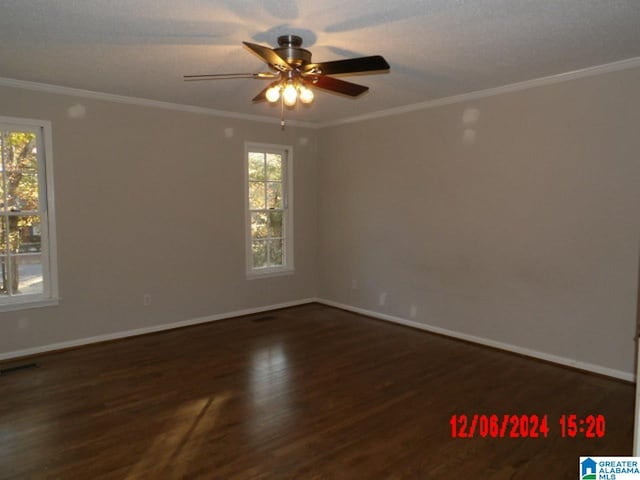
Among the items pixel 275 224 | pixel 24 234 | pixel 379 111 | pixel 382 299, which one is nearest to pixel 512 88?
pixel 379 111

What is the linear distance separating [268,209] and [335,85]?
2.99 meters

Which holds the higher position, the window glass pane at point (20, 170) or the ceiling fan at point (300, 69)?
the ceiling fan at point (300, 69)

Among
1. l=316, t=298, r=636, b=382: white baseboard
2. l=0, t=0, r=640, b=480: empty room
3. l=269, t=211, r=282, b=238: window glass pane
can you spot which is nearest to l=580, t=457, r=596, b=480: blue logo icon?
l=0, t=0, r=640, b=480: empty room

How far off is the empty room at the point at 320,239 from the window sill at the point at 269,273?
3 centimetres

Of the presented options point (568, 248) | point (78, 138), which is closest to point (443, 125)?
point (568, 248)

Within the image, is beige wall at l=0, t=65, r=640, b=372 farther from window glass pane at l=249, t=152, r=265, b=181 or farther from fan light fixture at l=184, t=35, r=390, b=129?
fan light fixture at l=184, t=35, r=390, b=129

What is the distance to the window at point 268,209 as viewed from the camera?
559 centimetres

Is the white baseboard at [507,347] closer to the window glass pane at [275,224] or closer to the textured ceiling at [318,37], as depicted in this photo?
the window glass pane at [275,224]

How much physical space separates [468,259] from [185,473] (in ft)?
10.7

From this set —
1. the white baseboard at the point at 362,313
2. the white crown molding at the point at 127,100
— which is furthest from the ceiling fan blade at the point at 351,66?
the white baseboard at the point at 362,313

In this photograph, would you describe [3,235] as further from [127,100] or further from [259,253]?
[259,253]

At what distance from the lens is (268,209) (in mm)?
5762

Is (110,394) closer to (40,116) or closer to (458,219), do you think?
(40,116)

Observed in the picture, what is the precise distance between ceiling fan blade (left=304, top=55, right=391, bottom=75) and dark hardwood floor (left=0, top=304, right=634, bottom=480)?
2.20m
